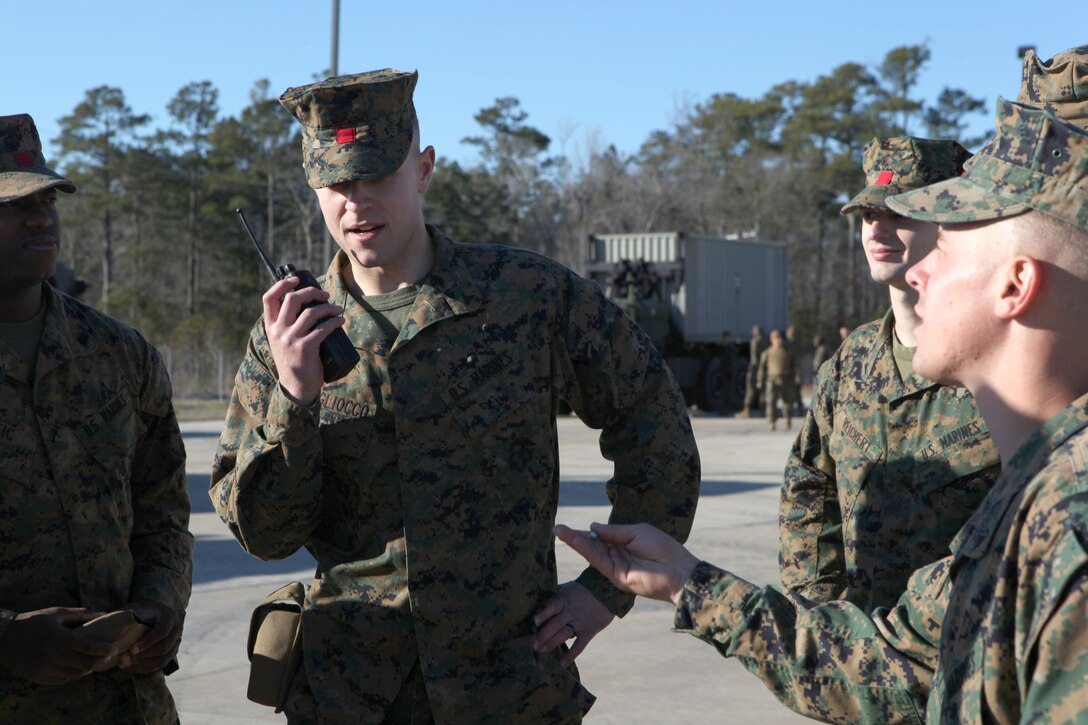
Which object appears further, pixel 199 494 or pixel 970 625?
pixel 199 494

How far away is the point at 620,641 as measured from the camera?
7188 millimetres

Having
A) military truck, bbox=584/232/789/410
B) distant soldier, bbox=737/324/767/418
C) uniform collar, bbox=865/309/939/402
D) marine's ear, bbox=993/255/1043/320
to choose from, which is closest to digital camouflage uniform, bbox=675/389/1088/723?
marine's ear, bbox=993/255/1043/320

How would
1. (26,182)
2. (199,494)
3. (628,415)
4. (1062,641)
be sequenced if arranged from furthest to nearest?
1. (199,494)
2. (26,182)
3. (628,415)
4. (1062,641)

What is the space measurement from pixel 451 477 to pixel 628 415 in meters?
0.48

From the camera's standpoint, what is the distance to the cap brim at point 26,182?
10.9 ft

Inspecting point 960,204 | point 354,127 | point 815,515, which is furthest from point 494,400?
point 960,204

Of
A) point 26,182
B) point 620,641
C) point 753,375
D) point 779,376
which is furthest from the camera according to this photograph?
point 753,375

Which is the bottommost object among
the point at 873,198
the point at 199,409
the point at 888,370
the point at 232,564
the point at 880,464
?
the point at 199,409

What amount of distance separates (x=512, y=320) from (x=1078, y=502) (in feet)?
5.71

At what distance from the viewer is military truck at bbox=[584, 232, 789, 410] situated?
27.0m

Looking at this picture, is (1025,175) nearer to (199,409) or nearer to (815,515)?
(815,515)

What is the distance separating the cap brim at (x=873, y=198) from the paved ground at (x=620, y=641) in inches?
111

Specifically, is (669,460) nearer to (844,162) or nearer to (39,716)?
(39,716)

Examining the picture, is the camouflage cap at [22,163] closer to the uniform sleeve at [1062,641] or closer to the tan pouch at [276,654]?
the tan pouch at [276,654]
